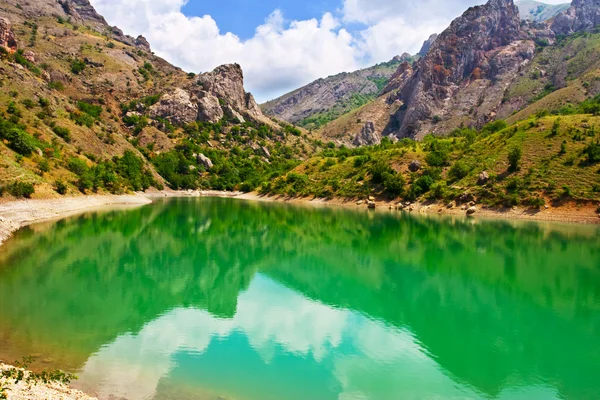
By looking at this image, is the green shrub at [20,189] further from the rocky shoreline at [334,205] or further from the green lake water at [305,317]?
the green lake water at [305,317]

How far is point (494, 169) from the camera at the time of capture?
56.8 meters

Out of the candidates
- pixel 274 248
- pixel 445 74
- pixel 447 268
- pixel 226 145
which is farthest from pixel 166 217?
pixel 445 74

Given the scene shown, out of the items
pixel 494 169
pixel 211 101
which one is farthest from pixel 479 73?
pixel 494 169

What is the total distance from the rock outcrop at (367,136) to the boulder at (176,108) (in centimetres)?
7272

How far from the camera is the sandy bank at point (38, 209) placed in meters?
29.4

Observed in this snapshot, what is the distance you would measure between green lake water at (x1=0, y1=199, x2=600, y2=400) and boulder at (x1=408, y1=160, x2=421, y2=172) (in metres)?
38.0

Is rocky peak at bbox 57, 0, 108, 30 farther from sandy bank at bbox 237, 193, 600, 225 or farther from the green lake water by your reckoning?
the green lake water

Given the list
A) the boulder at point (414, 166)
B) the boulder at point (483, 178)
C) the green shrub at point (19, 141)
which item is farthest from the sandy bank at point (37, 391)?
the boulder at point (414, 166)

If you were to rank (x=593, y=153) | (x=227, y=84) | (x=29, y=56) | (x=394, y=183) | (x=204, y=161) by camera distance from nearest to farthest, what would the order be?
(x=593, y=153) → (x=394, y=183) → (x=29, y=56) → (x=204, y=161) → (x=227, y=84)

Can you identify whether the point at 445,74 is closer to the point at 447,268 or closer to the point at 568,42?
the point at 568,42

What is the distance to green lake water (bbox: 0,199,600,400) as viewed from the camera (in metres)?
9.80

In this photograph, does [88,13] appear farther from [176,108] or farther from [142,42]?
[176,108]

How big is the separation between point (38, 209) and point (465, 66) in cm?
17087

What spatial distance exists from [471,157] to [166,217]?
1974 inches
